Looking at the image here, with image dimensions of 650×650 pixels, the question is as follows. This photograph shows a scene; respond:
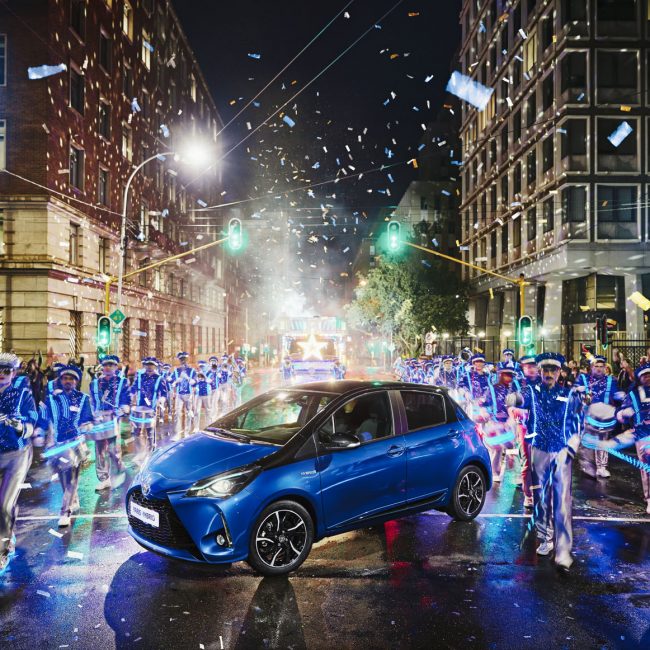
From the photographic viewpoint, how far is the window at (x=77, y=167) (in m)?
26.7

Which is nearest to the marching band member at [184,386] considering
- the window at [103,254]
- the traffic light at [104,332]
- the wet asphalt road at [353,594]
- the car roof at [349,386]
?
the traffic light at [104,332]

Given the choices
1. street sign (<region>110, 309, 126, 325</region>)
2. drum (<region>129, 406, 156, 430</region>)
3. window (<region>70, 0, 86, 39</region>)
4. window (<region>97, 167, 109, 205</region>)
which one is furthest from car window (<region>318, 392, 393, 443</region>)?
window (<region>70, 0, 86, 39</region>)

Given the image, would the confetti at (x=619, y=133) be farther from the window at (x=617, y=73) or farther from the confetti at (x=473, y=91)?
the confetti at (x=473, y=91)

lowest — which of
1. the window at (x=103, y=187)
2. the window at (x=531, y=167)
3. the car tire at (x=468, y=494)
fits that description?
the car tire at (x=468, y=494)

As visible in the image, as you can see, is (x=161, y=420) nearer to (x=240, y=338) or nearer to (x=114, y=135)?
(x=114, y=135)

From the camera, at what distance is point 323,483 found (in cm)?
550

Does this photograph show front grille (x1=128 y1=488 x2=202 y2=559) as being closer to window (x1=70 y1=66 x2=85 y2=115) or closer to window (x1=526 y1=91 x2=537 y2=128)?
window (x1=70 y1=66 x2=85 y2=115)

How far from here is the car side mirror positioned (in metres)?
5.54

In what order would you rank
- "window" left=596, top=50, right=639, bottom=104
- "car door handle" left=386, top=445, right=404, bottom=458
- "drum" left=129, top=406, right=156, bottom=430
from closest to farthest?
1. "car door handle" left=386, top=445, right=404, bottom=458
2. "drum" left=129, top=406, right=156, bottom=430
3. "window" left=596, top=50, right=639, bottom=104

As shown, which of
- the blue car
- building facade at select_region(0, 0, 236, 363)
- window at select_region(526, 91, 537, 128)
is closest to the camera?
the blue car

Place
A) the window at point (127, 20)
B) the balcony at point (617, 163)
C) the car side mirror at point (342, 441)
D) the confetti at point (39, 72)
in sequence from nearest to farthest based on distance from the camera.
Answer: the car side mirror at point (342, 441)
the confetti at point (39, 72)
the balcony at point (617, 163)
the window at point (127, 20)

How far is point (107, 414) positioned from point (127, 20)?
32.7 metres

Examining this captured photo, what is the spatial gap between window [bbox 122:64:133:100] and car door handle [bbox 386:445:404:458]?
1288 inches

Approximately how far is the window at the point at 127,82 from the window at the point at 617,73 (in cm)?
2539
